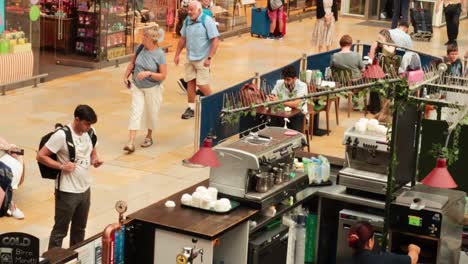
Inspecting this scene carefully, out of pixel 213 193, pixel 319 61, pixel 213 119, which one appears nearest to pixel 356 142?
pixel 213 193

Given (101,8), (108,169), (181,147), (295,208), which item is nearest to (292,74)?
(181,147)

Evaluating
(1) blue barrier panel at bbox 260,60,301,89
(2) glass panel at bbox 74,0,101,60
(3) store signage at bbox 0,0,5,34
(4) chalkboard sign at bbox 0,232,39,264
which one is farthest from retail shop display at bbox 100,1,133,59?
(4) chalkboard sign at bbox 0,232,39,264

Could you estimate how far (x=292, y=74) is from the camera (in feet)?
49.2

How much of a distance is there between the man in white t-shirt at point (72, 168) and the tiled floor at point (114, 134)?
1.13 meters

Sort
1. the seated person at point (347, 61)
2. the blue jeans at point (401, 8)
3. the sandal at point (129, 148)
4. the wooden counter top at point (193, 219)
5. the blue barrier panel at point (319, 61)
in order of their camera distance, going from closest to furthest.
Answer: the wooden counter top at point (193, 219) < the sandal at point (129, 148) < the seated person at point (347, 61) < the blue barrier panel at point (319, 61) < the blue jeans at point (401, 8)

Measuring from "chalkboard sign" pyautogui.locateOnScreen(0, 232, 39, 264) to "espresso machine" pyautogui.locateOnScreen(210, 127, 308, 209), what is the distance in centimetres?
253

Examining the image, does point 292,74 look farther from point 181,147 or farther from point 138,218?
point 138,218

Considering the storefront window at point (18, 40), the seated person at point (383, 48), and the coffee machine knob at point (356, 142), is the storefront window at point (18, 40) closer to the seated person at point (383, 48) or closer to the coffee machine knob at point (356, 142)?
the seated person at point (383, 48)

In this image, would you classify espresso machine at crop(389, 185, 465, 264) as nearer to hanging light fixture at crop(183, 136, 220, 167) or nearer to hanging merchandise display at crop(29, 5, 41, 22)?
hanging light fixture at crop(183, 136, 220, 167)

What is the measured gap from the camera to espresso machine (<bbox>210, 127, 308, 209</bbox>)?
10141mm

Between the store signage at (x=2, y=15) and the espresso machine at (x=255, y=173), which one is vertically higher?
the store signage at (x=2, y=15)

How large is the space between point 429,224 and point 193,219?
2.30 m

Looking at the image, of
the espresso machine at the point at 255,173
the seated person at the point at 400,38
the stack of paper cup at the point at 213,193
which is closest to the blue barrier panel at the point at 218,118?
the espresso machine at the point at 255,173

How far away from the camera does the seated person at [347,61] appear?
17.6 meters
